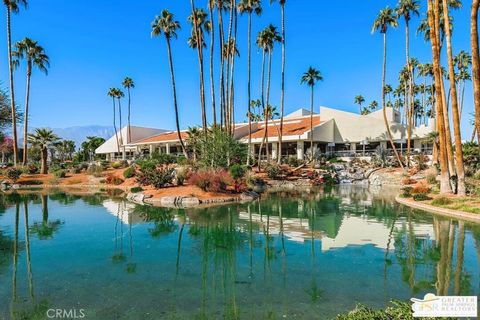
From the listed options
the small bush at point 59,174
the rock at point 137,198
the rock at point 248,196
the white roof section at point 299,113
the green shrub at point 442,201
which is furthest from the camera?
the white roof section at point 299,113

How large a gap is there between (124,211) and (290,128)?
1281 inches

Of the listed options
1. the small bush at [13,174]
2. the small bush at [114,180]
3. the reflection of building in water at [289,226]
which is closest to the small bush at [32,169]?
the small bush at [13,174]

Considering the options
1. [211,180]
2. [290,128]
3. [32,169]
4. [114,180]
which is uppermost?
[290,128]

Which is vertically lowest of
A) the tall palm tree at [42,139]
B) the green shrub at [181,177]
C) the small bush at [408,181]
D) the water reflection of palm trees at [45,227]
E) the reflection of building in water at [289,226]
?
the reflection of building in water at [289,226]

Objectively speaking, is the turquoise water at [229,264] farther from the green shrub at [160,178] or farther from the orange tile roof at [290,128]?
the orange tile roof at [290,128]

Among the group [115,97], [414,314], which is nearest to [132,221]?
[414,314]

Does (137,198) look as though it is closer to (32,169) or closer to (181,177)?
(181,177)

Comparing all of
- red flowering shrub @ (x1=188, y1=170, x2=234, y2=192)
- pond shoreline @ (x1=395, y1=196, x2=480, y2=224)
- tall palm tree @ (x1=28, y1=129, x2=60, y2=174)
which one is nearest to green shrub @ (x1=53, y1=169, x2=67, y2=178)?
tall palm tree @ (x1=28, y1=129, x2=60, y2=174)

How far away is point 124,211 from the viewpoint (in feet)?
57.4

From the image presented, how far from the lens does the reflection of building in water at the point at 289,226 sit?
1134 centimetres

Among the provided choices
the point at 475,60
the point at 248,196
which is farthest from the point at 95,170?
the point at 475,60

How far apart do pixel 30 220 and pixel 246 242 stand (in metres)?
10.6

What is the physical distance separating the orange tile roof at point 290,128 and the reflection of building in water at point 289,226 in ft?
89.6

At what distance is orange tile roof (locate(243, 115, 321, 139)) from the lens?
140ft
